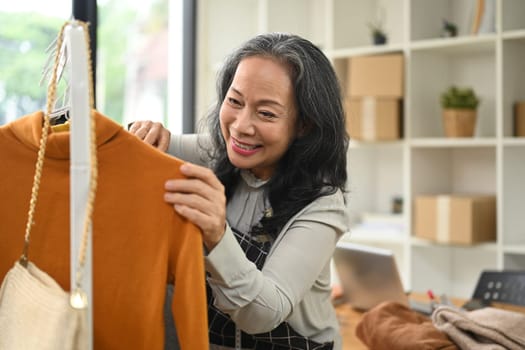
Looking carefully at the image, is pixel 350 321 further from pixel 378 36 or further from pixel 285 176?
pixel 378 36

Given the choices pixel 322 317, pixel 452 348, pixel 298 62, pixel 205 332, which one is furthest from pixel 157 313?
pixel 452 348

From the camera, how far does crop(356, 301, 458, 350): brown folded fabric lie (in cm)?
182

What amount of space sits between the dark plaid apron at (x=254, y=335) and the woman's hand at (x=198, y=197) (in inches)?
15.8

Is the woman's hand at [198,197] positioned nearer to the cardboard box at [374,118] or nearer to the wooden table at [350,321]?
the wooden table at [350,321]

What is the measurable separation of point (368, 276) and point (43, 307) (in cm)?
156

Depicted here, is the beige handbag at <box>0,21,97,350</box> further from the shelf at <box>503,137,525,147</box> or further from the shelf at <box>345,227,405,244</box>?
the shelf at <box>345,227,405,244</box>

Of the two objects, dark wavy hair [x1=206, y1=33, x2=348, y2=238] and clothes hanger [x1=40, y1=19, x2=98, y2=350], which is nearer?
clothes hanger [x1=40, y1=19, x2=98, y2=350]

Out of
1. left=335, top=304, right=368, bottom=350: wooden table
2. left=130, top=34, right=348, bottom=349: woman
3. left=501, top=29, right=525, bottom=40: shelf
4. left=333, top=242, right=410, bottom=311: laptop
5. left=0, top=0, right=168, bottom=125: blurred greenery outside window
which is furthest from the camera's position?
left=0, top=0, right=168, bottom=125: blurred greenery outside window

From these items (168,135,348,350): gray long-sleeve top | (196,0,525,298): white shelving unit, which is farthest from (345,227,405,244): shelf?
(168,135,348,350): gray long-sleeve top

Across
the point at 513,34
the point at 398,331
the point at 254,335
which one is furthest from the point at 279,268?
the point at 513,34

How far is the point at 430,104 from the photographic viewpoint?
142 inches

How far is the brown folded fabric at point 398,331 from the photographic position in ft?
5.97

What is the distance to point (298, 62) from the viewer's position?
5.14 feet

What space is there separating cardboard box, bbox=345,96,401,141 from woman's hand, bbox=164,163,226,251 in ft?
7.97
